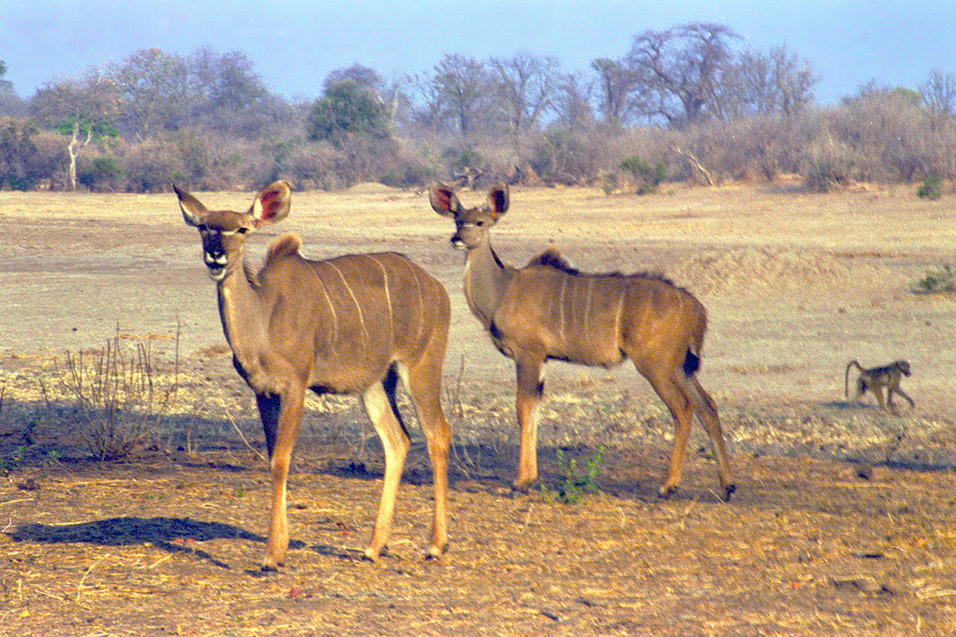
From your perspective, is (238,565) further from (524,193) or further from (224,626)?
(524,193)

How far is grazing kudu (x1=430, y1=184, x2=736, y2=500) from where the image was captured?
5695 millimetres

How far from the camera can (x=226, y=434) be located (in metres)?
6.85

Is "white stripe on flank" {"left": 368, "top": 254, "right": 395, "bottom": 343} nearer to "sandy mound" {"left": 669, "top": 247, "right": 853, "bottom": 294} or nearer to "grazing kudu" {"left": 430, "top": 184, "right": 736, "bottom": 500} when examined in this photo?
"grazing kudu" {"left": 430, "top": 184, "right": 736, "bottom": 500}

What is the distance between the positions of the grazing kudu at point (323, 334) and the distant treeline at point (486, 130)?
6.00m

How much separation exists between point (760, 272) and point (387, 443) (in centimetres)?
899

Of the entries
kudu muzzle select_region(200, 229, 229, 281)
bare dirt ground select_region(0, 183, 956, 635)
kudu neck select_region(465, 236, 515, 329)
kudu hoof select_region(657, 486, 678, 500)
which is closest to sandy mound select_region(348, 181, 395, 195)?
bare dirt ground select_region(0, 183, 956, 635)

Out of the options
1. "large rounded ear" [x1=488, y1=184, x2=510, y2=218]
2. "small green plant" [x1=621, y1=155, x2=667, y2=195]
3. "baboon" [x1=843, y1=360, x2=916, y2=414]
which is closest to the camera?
"large rounded ear" [x1=488, y1=184, x2=510, y2=218]

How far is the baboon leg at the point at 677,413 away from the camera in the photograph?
554 cm

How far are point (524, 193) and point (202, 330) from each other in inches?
747

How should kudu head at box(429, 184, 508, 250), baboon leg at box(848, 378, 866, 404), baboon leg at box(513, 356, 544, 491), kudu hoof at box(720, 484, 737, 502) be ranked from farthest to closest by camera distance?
baboon leg at box(848, 378, 866, 404) → kudu head at box(429, 184, 508, 250) → baboon leg at box(513, 356, 544, 491) → kudu hoof at box(720, 484, 737, 502)

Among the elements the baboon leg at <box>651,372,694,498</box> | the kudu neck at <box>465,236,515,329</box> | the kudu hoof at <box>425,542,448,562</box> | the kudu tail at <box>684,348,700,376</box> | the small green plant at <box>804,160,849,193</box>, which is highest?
the small green plant at <box>804,160,849,193</box>

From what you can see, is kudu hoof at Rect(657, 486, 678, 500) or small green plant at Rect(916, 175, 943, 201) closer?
kudu hoof at Rect(657, 486, 678, 500)

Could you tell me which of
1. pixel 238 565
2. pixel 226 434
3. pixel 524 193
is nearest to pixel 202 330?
pixel 226 434

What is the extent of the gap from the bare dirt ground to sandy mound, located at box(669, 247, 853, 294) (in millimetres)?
298
